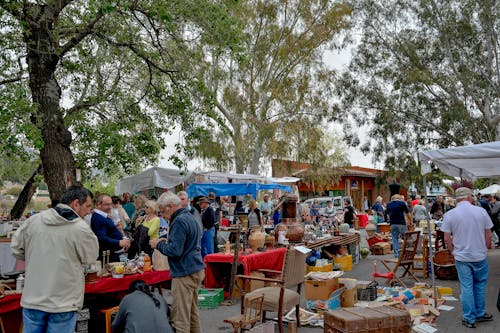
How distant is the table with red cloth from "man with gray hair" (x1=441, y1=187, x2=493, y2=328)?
12.4 ft

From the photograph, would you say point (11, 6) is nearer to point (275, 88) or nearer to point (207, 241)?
point (207, 241)

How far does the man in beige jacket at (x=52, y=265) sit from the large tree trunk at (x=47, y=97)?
5.69 metres

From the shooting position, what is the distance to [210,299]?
7.37m

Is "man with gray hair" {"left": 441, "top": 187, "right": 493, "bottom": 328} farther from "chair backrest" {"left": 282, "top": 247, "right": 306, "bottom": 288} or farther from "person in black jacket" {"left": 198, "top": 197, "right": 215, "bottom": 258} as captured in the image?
"person in black jacket" {"left": 198, "top": 197, "right": 215, "bottom": 258}

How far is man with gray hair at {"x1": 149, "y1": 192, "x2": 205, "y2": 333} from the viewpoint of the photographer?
15.1ft

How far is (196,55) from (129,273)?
6808 millimetres

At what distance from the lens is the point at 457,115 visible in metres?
24.8

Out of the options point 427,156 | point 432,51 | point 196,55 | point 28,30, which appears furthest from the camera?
point 432,51

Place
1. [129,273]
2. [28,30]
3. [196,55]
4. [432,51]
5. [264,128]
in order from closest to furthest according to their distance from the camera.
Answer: [129,273], [28,30], [196,55], [264,128], [432,51]

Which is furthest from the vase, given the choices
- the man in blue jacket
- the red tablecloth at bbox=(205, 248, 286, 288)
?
the man in blue jacket

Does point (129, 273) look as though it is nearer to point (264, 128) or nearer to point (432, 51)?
point (264, 128)

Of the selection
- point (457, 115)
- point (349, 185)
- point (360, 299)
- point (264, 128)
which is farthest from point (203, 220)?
point (349, 185)

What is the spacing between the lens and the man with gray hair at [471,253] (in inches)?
233

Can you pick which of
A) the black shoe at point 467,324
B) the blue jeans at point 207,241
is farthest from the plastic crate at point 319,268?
the black shoe at point 467,324
